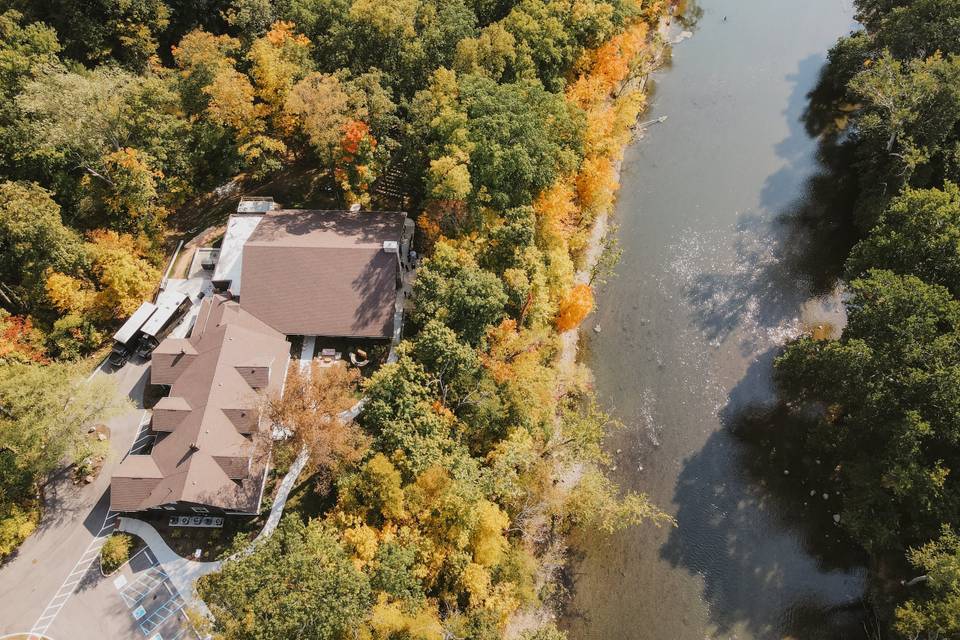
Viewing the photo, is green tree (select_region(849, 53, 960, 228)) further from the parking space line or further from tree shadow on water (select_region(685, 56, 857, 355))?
the parking space line

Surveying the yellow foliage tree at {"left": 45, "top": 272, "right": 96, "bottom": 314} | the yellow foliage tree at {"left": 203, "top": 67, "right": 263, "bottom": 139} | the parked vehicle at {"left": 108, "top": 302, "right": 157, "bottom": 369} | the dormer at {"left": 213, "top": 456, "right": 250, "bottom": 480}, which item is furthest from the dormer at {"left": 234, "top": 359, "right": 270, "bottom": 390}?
the yellow foliage tree at {"left": 203, "top": 67, "right": 263, "bottom": 139}

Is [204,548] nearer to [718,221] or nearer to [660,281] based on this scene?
[660,281]

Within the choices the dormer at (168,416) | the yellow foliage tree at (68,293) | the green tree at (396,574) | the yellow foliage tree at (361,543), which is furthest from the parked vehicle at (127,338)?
the green tree at (396,574)

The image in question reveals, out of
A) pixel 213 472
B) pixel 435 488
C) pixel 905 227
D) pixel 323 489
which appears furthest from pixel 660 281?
pixel 213 472

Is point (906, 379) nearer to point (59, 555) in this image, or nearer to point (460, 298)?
point (460, 298)

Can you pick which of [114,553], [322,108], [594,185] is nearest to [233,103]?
[322,108]

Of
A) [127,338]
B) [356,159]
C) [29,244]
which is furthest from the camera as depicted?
[356,159]
